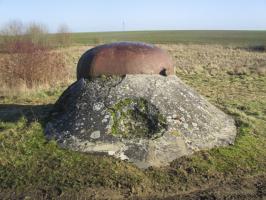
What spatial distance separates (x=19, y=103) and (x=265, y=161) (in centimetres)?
676

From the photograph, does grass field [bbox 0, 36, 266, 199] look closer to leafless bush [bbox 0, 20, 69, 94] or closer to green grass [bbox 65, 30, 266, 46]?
leafless bush [bbox 0, 20, 69, 94]

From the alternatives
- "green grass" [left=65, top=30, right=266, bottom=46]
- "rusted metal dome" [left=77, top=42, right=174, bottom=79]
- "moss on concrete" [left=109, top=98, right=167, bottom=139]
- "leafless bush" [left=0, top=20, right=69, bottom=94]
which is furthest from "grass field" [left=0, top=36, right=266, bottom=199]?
"green grass" [left=65, top=30, right=266, bottom=46]

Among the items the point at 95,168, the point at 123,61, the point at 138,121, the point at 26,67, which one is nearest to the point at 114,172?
the point at 95,168

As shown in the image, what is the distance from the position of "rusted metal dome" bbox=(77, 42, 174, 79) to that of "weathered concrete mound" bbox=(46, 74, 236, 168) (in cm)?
14

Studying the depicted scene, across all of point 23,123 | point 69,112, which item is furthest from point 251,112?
point 23,123

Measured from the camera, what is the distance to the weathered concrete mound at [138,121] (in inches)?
268

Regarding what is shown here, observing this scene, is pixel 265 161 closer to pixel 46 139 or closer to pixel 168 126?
pixel 168 126

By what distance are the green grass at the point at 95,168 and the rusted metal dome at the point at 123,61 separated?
1475 millimetres

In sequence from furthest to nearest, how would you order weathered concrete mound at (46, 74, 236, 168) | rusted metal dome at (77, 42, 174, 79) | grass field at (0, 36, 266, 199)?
rusted metal dome at (77, 42, 174, 79) < weathered concrete mound at (46, 74, 236, 168) < grass field at (0, 36, 266, 199)

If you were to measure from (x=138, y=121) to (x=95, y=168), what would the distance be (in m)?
1.37

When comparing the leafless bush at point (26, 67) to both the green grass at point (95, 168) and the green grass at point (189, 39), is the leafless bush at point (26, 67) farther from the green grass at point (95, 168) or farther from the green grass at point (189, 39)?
the green grass at point (189, 39)

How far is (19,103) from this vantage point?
10930mm

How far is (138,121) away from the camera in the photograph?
727cm

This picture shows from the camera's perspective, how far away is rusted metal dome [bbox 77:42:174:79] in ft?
25.9
